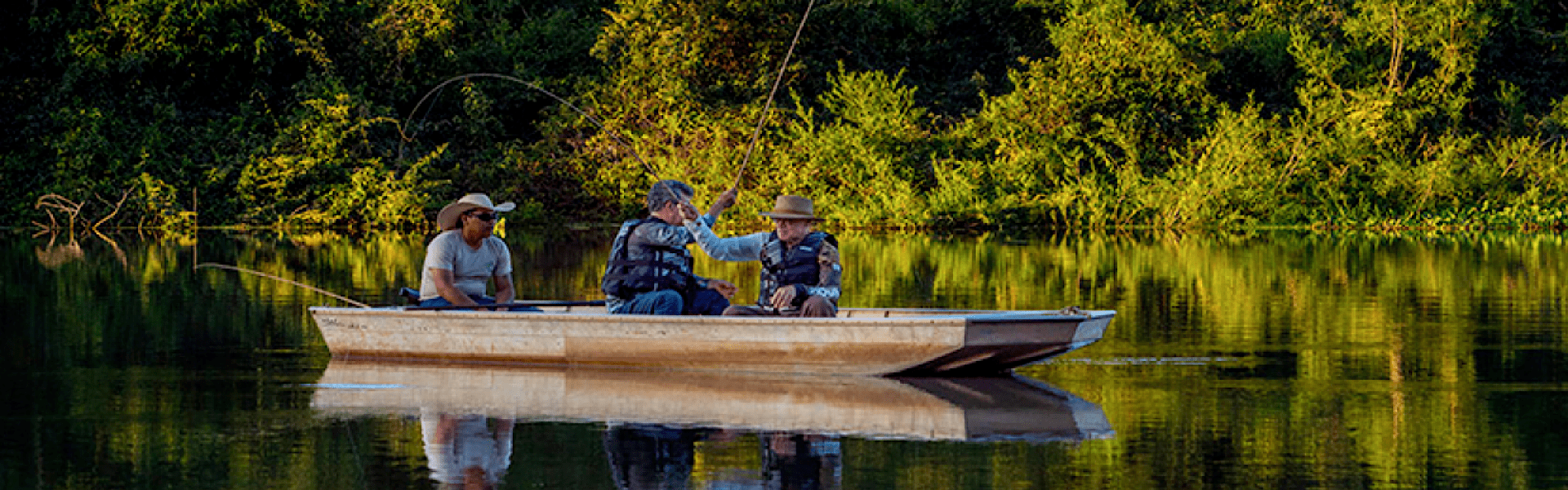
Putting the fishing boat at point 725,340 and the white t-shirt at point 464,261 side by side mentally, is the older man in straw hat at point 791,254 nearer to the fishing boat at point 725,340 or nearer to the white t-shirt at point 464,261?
the fishing boat at point 725,340

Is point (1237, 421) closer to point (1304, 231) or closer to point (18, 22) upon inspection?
point (1304, 231)

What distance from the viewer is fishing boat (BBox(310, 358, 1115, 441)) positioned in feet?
33.7

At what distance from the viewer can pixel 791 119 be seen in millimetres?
40250

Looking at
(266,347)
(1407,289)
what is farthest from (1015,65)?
(266,347)

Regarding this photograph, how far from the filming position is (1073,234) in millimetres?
34688

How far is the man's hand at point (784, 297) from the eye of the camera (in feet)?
42.3

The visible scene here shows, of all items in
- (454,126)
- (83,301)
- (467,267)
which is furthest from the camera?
(454,126)

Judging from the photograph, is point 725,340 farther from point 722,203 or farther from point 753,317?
point 722,203

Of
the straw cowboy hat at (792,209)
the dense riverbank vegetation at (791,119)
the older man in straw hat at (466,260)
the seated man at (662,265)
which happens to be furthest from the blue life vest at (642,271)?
the dense riverbank vegetation at (791,119)

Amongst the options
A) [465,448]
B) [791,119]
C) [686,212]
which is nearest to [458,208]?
[686,212]

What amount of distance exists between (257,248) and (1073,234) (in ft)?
41.2

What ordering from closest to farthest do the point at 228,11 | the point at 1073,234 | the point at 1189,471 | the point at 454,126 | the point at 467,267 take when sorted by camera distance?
the point at 1189,471 < the point at 467,267 < the point at 1073,234 < the point at 228,11 < the point at 454,126

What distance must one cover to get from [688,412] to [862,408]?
0.88 m

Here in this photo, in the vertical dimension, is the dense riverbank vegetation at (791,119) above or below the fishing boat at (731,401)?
above
